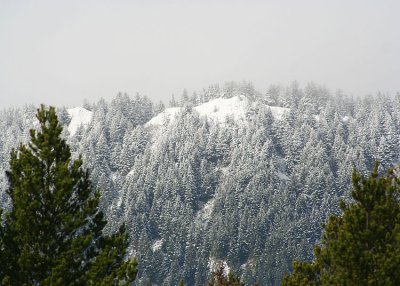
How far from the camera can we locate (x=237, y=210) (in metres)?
158

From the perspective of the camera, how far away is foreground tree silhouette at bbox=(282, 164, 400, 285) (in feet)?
50.0

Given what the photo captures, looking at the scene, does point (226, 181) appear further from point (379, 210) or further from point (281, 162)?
point (379, 210)

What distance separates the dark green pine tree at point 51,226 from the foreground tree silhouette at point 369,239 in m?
7.30

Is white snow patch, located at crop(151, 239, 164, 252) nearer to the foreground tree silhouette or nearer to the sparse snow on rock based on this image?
the sparse snow on rock

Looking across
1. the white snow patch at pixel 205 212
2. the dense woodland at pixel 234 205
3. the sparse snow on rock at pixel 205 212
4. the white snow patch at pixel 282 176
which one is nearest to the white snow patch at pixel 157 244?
the dense woodland at pixel 234 205

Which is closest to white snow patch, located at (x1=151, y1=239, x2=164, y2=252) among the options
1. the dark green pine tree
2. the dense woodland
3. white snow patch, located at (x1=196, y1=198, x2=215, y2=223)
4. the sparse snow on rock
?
the dense woodland

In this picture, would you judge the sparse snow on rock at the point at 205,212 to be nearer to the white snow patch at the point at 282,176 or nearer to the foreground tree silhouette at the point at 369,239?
the white snow patch at the point at 282,176

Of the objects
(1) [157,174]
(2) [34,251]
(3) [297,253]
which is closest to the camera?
(2) [34,251]

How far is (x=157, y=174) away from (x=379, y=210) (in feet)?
582

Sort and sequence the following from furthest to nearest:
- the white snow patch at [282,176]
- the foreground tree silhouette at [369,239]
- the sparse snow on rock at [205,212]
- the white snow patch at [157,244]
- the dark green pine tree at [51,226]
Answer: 1. the white snow patch at [282,176]
2. the sparse snow on rock at [205,212]
3. the white snow patch at [157,244]
4. the foreground tree silhouette at [369,239]
5. the dark green pine tree at [51,226]

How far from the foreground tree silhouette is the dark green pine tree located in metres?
7.30

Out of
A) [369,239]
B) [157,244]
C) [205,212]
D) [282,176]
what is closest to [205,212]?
[205,212]

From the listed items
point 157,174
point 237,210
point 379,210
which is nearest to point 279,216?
point 237,210

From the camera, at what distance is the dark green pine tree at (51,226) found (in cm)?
1498
